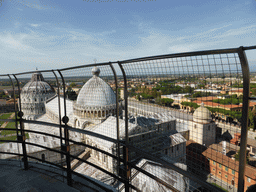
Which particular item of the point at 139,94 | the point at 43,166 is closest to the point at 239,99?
the point at 139,94

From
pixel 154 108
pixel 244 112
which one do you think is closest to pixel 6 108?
pixel 154 108

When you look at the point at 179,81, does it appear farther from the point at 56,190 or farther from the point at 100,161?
the point at 100,161

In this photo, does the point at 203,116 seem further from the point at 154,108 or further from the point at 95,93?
the point at 95,93

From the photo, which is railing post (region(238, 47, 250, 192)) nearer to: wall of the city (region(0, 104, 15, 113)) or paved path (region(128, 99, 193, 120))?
paved path (region(128, 99, 193, 120))

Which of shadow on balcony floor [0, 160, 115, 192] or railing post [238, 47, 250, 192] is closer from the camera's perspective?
railing post [238, 47, 250, 192]

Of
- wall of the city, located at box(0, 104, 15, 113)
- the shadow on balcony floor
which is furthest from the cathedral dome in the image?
wall of the city, located at box(0, 104, 15, 113)

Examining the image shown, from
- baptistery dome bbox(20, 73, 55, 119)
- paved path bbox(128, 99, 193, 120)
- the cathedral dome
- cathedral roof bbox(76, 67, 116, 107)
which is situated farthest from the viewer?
baptistery dome bbox(20, 73, 55, 119)

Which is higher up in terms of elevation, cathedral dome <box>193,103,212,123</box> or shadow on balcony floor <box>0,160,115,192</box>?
cathedral dome <box>193,103,212,123</box>

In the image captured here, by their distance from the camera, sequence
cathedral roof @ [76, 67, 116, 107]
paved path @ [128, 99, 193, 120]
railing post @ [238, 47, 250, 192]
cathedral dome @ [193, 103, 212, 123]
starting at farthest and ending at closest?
cathedral roof @ [76, 67, 116, 107] → paved path @ [128, 99, 193, 120] → cathedral dome @ [193, 103, 212, 123] → railing post @ [238, 47, 250, 192]

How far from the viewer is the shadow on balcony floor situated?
12.5 ft

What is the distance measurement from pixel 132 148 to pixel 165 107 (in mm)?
955

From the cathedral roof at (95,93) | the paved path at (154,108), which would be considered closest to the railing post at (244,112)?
the paved path at (154,108)

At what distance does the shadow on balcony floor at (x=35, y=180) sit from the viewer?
381 cm

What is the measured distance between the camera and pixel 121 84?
3201mm
